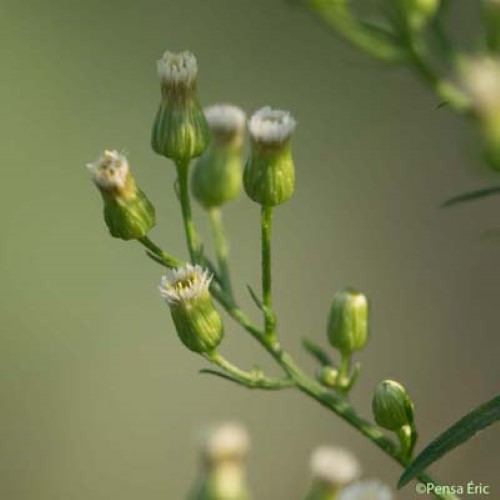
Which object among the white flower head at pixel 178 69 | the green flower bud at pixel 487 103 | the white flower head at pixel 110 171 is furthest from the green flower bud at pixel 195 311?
the green flower bud at pixel 487 103

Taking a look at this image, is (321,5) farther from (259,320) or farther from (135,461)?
(135,461)

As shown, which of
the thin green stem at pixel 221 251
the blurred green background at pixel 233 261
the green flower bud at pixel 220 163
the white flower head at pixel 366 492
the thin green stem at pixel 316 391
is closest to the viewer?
the white flower head at pixel 366 492

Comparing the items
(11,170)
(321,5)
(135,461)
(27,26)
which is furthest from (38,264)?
(321,5)

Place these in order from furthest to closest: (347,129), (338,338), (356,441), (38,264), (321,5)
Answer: (347,129) → (38,264) → (356,441) → (338,338) → (321,5)

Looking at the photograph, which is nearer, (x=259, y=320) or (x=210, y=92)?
(x=259, y=320)

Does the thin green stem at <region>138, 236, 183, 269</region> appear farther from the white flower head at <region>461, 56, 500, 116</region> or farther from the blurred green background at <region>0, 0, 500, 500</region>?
the blurred green background at <region>0, 0, 500, 500</region>

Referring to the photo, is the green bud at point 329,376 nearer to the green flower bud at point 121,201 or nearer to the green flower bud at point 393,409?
the green flower bud at point 393,409

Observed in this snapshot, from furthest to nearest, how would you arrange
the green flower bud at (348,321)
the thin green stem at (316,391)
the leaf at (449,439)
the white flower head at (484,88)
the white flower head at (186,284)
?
1. the green flower bud at (348,321)
2. the white flower head at (186,284)
3. the thin green stem at (316,391)
4. the leaf at (449,439)
5. the white flower head at (484,88)

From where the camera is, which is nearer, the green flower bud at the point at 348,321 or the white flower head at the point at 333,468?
the white flower head at the point at 333,468

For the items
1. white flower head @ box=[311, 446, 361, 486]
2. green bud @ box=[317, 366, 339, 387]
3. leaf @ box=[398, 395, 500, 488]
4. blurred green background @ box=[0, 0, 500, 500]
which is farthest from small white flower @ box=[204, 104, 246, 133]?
blurred green background @ box=[0, 0, 500, 500]
